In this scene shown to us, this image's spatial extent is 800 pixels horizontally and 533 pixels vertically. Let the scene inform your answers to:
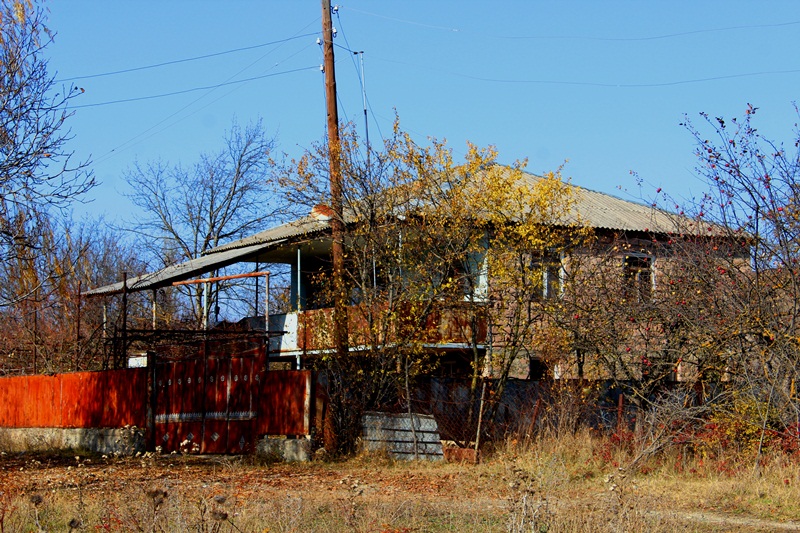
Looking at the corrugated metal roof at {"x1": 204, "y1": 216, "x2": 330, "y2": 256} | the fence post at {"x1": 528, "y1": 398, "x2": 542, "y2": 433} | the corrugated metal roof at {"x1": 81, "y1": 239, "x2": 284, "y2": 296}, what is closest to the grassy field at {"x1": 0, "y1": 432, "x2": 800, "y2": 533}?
the fence post at {"x1": 528, "y1": 398, "x2": 542, "y2": 433}

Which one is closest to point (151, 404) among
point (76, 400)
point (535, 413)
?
point (76, 400)

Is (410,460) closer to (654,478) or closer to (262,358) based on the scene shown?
(262,358)

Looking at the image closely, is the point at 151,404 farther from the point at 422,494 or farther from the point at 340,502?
the point at 340,502

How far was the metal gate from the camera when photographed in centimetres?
1677

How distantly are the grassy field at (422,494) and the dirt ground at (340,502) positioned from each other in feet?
0.08

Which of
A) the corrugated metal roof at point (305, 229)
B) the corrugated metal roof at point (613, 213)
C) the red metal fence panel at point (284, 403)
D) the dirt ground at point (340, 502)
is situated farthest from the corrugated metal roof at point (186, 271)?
the corrugated metal roof at point (613, 213)

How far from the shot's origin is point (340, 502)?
9.86m

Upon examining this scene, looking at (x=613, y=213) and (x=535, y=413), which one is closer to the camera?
(x=535, y=413)

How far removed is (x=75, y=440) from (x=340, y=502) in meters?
11.5

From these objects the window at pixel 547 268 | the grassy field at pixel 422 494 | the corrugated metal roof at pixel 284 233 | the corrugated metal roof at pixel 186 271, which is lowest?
the grassy field at pixel 422 494

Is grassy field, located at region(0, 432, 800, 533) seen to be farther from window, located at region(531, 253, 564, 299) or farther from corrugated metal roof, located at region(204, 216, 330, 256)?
corrugated metal roof, located at region(204, 216, 330, 256)

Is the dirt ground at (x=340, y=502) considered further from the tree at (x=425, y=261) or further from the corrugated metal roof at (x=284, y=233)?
the corrugated metal roof at (x=284, y=233)

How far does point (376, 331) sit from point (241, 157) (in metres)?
26.5

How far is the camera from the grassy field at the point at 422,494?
7.68 metres
